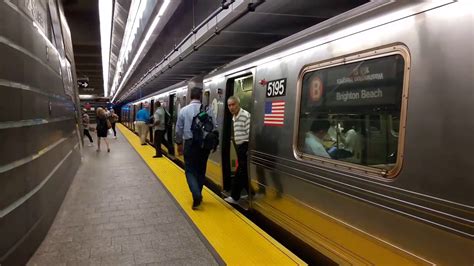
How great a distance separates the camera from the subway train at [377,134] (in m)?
2.02

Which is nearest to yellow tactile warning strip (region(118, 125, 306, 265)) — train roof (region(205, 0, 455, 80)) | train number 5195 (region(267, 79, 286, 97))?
train number 5195 (region(267, 79, 286, 97))

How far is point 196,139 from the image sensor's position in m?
4.93

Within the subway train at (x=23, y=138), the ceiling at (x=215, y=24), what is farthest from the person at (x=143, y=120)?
the subway train at (x=23, y=138)

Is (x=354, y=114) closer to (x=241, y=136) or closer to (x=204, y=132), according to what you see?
(x=241, y=136)

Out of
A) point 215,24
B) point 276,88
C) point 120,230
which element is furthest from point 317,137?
point 215,24

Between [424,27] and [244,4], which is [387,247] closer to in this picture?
[424,27]

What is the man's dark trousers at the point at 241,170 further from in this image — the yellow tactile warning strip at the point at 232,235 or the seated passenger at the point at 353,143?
the seated passenger at the point at 353,143

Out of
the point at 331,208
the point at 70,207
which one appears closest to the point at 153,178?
the point at 70,207

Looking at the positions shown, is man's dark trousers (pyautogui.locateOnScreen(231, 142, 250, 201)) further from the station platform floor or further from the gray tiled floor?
the gray tiled floor

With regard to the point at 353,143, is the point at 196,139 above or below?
below

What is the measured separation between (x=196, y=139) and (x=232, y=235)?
1.55 m

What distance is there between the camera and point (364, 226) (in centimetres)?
268

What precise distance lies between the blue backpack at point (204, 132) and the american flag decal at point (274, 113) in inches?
33.1

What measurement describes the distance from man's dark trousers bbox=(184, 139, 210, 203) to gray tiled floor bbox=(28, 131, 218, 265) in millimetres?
376
